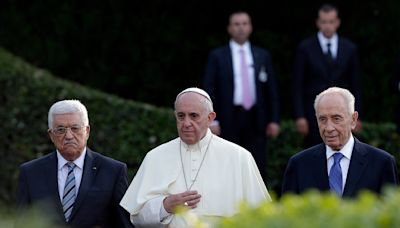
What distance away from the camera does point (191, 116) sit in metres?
9.99

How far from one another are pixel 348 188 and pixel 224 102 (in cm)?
432

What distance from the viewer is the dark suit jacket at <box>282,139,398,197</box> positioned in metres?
9.69

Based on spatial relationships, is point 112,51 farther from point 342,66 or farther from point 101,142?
point 342,66

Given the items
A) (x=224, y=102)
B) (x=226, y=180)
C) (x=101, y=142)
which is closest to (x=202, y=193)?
(x=226, y=180)

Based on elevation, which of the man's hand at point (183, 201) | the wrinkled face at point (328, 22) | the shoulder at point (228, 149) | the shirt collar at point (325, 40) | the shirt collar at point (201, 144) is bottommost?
the man's hand at point (183, 201)

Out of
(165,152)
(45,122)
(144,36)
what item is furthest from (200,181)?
(144,36)

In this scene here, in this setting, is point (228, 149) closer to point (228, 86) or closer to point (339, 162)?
point (339, 162)

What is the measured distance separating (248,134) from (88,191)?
4.24m

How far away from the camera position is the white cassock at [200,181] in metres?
9.86

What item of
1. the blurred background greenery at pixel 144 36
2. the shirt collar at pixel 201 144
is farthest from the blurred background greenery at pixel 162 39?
the shirt collar at pixel 201 144

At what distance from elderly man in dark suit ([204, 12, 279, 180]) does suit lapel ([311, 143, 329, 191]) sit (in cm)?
405

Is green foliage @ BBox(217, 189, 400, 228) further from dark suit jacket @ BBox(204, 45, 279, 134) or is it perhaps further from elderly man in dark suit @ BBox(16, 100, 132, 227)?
dark suit jacket @ BBox(204, 45, 279, 134)

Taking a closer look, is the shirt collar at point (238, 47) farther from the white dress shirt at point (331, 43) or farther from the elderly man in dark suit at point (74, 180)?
the elderly man in dark suit at point (74, 180)

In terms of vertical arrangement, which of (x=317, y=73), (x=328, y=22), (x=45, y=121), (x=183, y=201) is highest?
(x=328, y=22)
